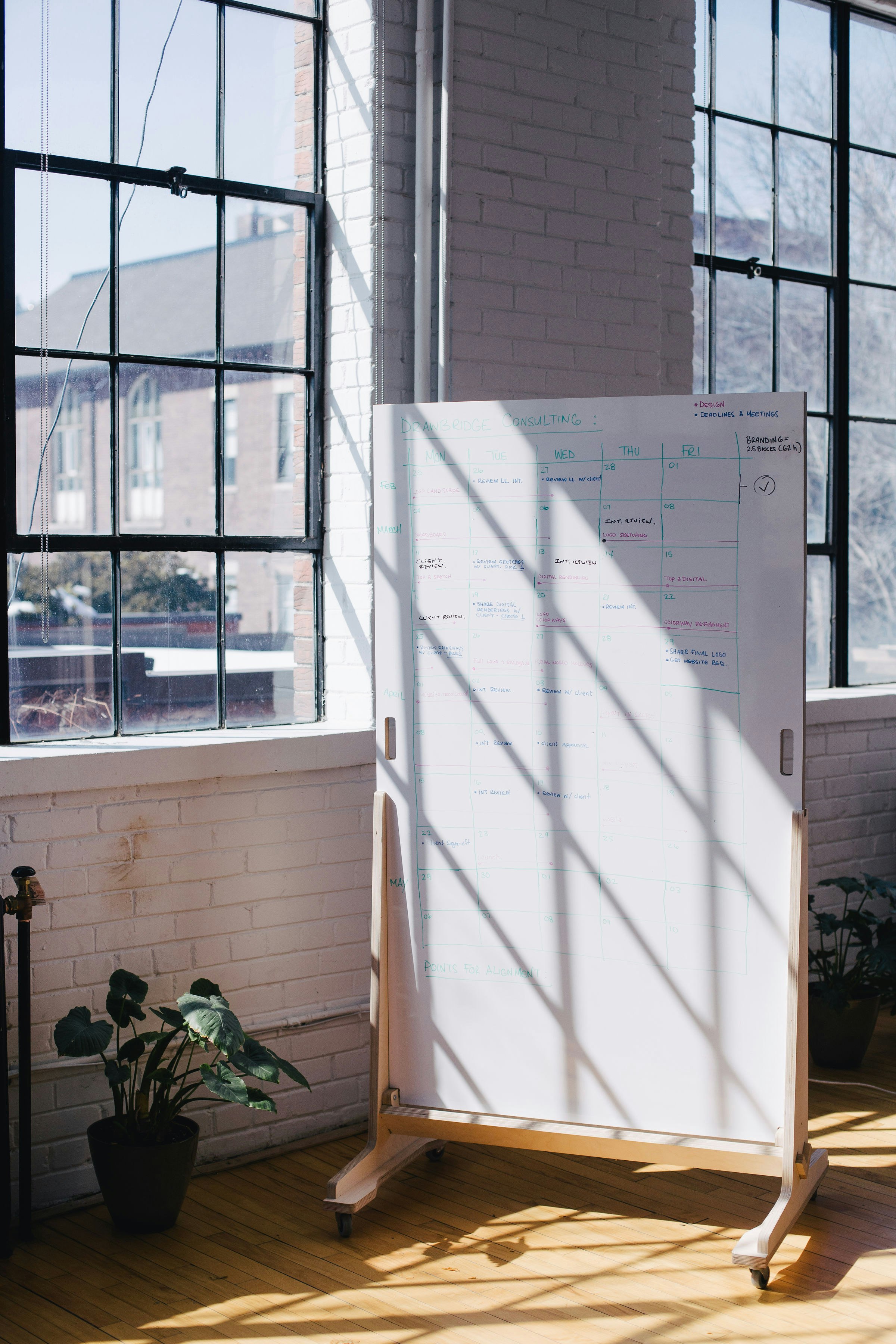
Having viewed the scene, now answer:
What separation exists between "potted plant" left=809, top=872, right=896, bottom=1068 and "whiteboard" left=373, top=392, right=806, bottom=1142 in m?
1.08

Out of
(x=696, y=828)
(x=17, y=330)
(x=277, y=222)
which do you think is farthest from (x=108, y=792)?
(x=277, y=222)

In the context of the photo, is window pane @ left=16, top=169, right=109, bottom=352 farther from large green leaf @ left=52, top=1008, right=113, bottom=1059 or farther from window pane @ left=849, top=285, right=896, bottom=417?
window pane @ left=849, top=285, right=896, bottom=417

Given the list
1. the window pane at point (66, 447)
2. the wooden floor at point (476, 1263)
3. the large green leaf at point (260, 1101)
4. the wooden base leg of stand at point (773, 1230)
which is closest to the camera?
the wooden floor at point (476, 1263)

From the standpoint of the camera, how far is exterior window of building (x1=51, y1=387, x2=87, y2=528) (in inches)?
117

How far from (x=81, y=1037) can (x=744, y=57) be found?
3.53m

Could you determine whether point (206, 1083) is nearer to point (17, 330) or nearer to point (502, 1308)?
point (502, 1308)

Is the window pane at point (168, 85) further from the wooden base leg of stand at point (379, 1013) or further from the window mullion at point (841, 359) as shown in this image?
the window mullion at point (841, 359)

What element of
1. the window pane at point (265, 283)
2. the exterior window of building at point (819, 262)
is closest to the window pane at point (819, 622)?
the exterior window of building at point (819, 262)

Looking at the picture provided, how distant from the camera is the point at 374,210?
3254 mm

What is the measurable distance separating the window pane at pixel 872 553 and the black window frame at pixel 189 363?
2.08 meters

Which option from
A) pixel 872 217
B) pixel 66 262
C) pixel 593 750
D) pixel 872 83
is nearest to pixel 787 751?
pixel 593 750

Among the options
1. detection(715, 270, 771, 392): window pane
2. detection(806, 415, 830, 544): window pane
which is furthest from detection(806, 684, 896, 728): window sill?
detection(715, 270, 771, 392): window pane

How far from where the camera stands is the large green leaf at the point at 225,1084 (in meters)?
2.62

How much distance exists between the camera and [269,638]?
3.34m
